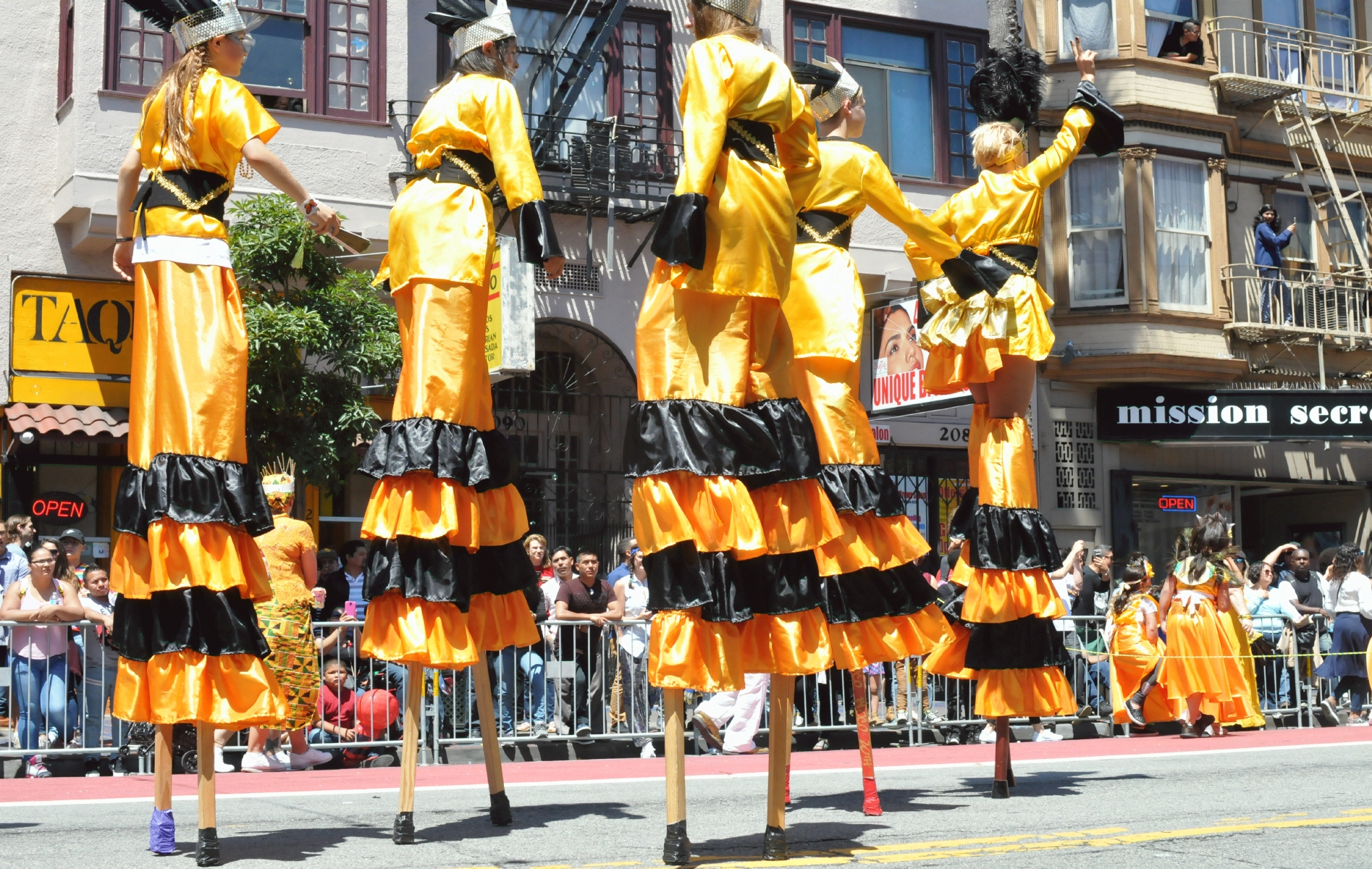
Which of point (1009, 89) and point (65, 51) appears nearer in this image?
point (1009, 89)

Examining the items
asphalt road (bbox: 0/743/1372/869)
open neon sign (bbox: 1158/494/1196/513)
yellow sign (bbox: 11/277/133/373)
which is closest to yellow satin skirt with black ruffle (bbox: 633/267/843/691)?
asphalt road (bbox: 0/743/1372/869)

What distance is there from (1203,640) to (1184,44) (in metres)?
12.4

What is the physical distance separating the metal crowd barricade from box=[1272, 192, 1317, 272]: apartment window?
463 inches

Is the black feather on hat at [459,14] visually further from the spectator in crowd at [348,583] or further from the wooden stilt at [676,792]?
the spectator in crowd at [348,583]

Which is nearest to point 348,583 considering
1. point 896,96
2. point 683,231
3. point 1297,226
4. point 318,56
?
point 318,56

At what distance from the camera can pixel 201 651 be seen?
5070mm

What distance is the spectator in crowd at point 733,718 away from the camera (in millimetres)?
11312

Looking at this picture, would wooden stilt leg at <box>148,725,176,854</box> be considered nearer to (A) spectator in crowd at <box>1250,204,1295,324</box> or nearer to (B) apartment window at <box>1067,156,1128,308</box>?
(B) apartment window at <box>1067,156,1128,308</box>

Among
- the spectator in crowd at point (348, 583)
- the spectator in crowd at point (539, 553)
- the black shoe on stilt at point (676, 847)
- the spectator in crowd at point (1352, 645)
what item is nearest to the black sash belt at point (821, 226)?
the black shoe on stilt at point (676, 847)

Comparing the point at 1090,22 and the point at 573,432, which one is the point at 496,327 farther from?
the point at 1090,22

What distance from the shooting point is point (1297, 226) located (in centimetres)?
2384

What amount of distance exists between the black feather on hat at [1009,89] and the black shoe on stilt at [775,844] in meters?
4.36

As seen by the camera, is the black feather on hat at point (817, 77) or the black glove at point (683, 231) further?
the black feather on hat at point (817, 77)

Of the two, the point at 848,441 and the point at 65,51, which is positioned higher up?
the point at 65,51
